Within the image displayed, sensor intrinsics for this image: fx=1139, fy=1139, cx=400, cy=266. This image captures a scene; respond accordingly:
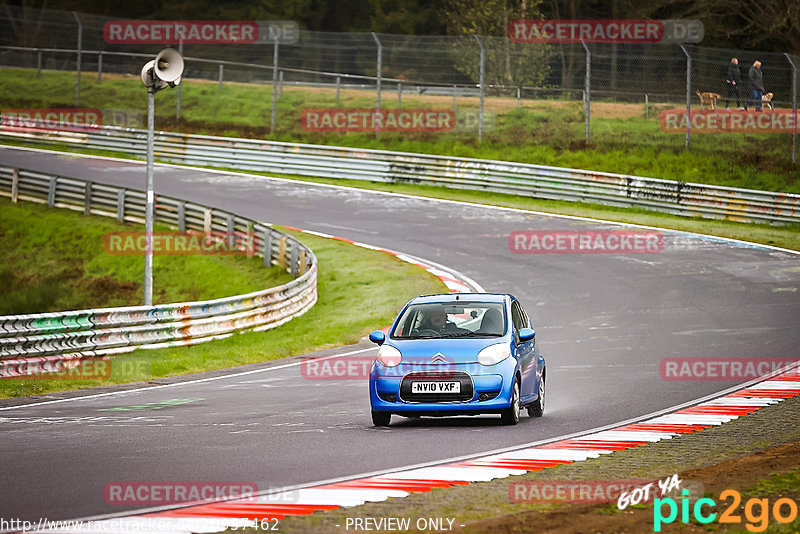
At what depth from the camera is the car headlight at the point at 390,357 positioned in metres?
11.7

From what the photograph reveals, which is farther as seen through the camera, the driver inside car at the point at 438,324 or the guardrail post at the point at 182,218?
the guardrail post at the point at 182,218

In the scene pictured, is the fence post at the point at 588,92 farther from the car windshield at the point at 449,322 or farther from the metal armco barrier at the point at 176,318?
the car windshield at the point at 449,322

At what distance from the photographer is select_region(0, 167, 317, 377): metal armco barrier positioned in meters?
16.9

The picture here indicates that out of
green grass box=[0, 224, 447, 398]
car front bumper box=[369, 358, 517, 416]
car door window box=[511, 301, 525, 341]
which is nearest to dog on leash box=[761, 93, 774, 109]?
green grass box=[0, 224, 447, 398]

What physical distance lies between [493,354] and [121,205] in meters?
23.0

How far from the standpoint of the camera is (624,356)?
16.5 metres

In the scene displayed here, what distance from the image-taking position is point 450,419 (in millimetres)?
12539

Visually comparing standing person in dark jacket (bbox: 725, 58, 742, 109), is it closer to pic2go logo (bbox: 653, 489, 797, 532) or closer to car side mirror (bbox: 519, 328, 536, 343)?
car side mirror (bbox: 519, 328, 536, 343)

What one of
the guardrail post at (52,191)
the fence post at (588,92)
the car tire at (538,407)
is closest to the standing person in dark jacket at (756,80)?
the fence post at (588,92)

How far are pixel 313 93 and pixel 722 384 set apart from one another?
119 feet

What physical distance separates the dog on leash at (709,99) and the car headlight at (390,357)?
24.8 meters

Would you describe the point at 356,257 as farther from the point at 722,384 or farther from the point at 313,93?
the point at 313,93

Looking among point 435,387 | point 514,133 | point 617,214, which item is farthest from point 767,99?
point 435,387

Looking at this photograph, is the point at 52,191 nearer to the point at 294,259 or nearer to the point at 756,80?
the point at 294,259
